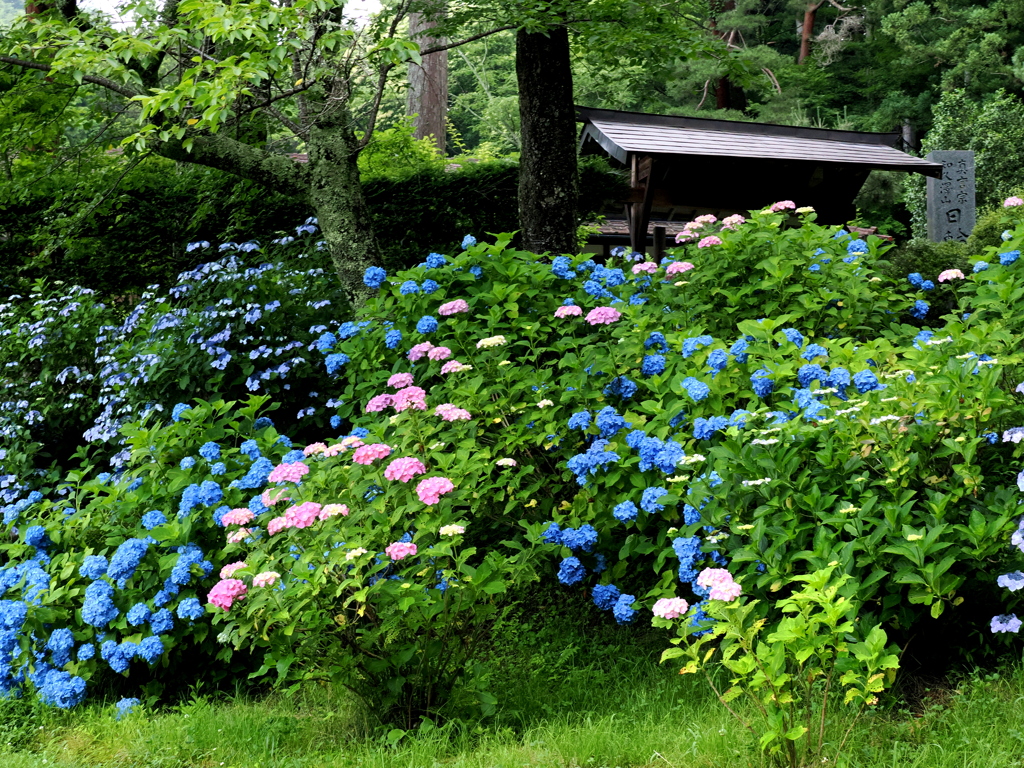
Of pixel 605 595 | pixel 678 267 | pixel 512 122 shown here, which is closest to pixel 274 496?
pixel 605 595

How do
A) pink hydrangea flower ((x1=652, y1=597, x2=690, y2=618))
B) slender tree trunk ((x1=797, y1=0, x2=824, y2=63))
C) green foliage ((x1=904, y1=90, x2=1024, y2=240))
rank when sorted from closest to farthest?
1. pink hydrangea flower ((x1=652, y1=597, x2=690, y2=618))
2. green foliage ((x1=904, y1=90, x2=1024, y2=240))
3. slender tree trunk ((x1=797, y1=0, x2=824, y2=63))

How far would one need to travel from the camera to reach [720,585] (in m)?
2.20

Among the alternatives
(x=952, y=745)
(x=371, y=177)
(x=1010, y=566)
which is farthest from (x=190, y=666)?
(x=371, y=177)

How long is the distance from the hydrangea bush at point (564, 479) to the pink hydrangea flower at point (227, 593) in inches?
0.5

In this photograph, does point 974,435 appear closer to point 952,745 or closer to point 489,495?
point 952,745

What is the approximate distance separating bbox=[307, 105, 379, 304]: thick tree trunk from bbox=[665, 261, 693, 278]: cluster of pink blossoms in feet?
6.52

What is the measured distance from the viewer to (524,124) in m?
6.33

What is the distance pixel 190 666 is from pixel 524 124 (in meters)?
4.23

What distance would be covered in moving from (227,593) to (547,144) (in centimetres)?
437

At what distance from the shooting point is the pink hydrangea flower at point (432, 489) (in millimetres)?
2654

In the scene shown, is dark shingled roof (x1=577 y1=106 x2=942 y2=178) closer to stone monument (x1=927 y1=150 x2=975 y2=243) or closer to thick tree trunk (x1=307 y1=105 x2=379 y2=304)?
stone monument (x1=927 y1=150 x2=975 y2=243)

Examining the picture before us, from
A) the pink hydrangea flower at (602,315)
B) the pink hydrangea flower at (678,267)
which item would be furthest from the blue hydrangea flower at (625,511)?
the pink hydrangea flower at (678,267)

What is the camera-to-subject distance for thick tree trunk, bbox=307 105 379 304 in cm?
550

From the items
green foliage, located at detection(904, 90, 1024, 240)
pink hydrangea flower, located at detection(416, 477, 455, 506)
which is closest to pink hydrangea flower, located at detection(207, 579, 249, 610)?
pink hydrangea flower, located at detection(416, 477, 455, 506)
